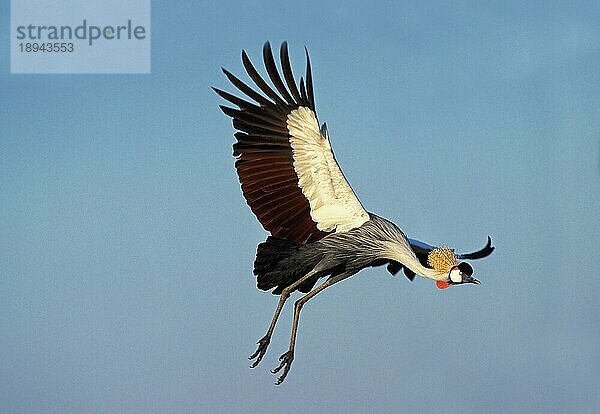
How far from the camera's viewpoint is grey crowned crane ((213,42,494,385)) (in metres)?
7.03

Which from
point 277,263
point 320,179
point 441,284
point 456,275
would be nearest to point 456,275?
point 456,275

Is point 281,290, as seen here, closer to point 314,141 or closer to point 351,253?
point 351,253

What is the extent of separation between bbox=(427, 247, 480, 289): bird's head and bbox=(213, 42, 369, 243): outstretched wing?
508mm

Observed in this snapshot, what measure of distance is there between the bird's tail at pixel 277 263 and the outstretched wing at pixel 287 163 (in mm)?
65

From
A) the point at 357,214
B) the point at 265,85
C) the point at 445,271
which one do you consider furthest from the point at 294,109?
the point at 445,271

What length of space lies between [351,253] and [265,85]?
1186 millimetres

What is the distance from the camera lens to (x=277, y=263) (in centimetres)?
725

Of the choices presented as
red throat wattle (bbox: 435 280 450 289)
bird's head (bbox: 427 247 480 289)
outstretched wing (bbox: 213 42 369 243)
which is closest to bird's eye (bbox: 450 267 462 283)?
bird's head (bbox: 427 247 480 289)

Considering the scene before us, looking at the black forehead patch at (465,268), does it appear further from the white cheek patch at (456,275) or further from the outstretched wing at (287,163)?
the outstretched wing at (287,163)

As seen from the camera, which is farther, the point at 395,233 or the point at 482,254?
the point at 482,254

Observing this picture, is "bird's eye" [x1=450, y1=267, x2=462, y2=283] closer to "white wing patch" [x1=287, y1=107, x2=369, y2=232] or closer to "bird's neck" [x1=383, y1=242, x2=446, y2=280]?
"bird's neck" [x1=383, y1=242, x2=446, y2=280]

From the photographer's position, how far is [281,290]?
7.31 m

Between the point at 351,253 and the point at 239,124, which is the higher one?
the point at 239,124

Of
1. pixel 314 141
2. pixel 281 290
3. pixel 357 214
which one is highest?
pixel 314 141
